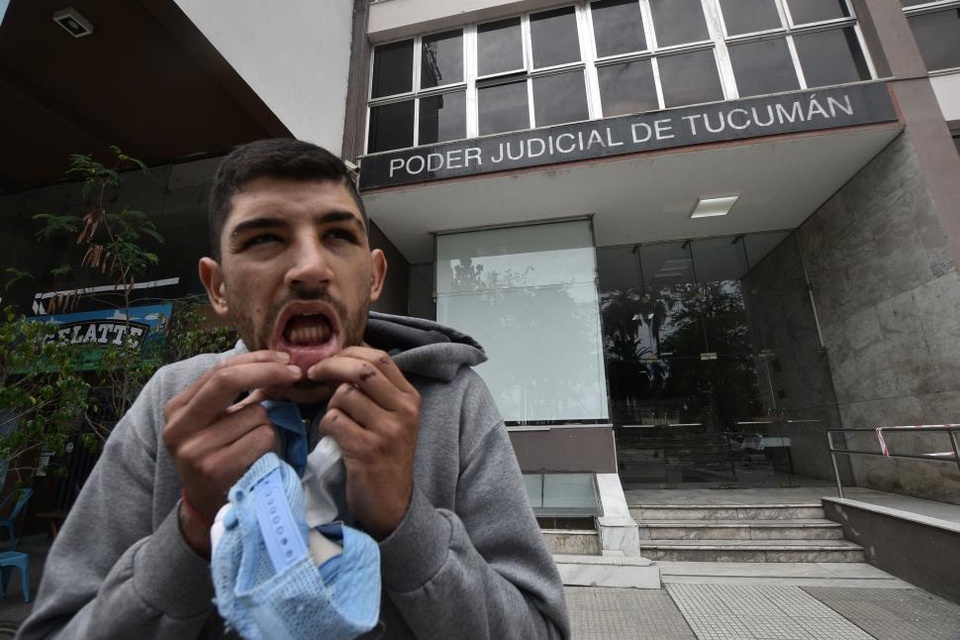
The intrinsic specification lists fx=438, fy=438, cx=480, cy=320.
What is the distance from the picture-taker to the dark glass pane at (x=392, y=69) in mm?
8219

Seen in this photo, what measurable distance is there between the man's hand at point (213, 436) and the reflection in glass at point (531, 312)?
6.20 metres

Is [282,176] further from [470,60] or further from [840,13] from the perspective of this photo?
[840,13]

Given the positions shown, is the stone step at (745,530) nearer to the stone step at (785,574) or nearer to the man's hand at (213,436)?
the stone step at (785,574)

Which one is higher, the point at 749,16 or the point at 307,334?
the point at 749,16

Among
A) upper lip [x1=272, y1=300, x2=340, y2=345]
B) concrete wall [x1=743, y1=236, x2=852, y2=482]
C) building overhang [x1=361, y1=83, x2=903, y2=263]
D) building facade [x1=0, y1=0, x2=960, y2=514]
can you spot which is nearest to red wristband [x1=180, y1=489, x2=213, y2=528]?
upper lip [x1=272, y1=300, x2=340, y2=345]

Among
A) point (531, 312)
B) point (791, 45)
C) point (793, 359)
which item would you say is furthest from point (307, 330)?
point (793, 359)

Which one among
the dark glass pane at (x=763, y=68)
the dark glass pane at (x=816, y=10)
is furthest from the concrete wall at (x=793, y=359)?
the dark glass pane at (x=816, y=10)

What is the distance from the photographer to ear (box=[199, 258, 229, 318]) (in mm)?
1147

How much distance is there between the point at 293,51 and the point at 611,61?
197 inches

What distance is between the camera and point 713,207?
758 cm

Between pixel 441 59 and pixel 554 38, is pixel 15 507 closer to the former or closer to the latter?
pixel 441 59

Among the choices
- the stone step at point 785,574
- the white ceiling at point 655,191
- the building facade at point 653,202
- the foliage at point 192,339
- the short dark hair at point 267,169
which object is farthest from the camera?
the white ceiling at point 655,191

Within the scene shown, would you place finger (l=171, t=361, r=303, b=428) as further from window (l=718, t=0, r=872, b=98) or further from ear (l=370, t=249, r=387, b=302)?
window (l=718, t=0, r=872, b=98)

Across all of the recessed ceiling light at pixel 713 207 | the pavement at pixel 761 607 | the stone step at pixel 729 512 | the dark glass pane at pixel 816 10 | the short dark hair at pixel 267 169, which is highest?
the dark glass pane at pixel 816 10
